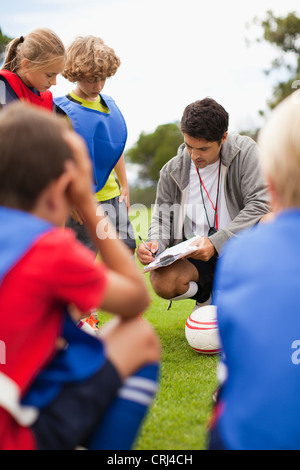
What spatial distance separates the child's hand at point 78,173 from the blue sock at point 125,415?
1.76 ft

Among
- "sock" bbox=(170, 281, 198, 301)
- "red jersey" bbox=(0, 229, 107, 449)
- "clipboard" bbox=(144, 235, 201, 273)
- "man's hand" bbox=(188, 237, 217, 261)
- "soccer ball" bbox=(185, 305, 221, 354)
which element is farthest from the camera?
"sock" bbox=(170, 281, 198, 301)

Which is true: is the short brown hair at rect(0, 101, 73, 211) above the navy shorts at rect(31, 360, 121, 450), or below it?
above

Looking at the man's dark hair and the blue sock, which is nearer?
the blue sock

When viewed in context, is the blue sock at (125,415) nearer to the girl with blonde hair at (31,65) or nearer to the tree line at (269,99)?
the girl with blonde hair at (31,65)

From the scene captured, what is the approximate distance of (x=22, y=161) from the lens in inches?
50.4

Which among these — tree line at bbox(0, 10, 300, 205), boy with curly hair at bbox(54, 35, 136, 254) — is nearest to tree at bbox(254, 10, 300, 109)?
tree line at bbox(0, 10, 300, 205)

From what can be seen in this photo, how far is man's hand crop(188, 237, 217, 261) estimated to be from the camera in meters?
3.31

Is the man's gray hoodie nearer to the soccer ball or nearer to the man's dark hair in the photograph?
the man's dark hair

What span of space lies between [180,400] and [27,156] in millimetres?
1621

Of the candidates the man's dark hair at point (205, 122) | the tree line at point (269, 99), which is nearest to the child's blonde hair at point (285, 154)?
the man's dark hair at point (205, 122)

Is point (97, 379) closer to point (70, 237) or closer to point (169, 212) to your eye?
point (70, 237)

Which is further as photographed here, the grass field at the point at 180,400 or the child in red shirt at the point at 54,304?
the grass field at the point at 180,400

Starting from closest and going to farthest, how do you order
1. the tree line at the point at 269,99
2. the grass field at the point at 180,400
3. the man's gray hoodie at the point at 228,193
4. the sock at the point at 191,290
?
the grass field at the point at 180,400
the man's gray hoodie at the point at 228,193
the sock at the point at 191,290
the tree line at the point at 269,99

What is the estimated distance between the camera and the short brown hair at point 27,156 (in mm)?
1282
